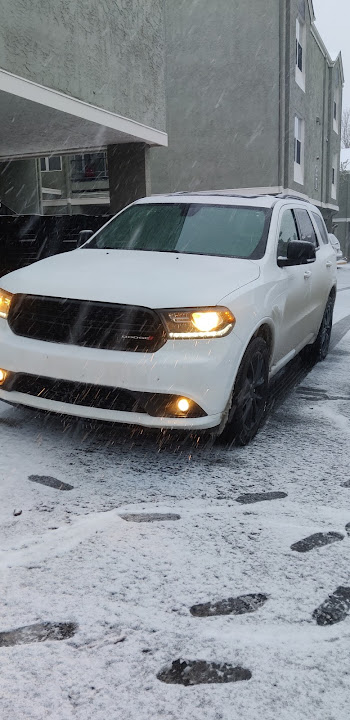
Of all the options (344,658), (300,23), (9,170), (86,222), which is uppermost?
(300,23)

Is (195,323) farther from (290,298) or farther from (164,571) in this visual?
(290,298)

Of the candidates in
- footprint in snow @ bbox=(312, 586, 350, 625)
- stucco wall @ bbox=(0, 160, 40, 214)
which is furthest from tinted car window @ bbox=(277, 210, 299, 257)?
stucco wall @ bbox=(0, 160, 40, 214)

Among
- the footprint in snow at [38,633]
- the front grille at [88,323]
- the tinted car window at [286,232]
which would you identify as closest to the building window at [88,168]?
the tinted car window at [286,232]

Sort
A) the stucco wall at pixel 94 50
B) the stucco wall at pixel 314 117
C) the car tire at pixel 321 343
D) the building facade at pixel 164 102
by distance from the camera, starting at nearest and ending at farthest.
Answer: the car tire at pixel 321 343
the stucco wall at pixel 94 50
the building facade at pixel 164 102
the stucco wall at pixel 314 117

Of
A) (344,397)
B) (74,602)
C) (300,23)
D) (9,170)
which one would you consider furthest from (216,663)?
(300,23)

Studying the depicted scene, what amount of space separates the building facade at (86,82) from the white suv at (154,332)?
5641 mm

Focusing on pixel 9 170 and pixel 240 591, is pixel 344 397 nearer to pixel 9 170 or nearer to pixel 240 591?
pixel 240 591

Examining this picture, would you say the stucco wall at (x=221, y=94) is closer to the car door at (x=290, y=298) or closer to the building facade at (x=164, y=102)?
the building facade at (x=164, y=102)

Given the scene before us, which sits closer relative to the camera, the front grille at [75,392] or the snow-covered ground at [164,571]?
the snow-covered ground at [164,571]

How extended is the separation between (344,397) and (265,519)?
269 cm

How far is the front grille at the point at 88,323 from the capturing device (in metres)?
3.70

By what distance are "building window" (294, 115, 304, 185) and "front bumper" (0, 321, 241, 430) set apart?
22521 millimetres

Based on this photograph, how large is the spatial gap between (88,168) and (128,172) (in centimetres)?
1456

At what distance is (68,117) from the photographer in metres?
10.6
